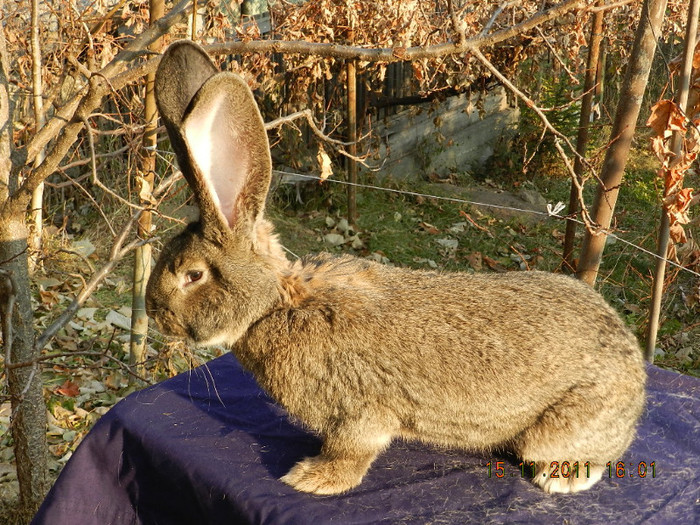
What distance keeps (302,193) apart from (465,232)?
6.14 feet

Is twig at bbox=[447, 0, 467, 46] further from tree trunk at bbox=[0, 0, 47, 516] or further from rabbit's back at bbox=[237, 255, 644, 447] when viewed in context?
tree trunk at bbox=[0, 0, 47, 516]

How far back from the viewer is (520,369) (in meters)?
2.16

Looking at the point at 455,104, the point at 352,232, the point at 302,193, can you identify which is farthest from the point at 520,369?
the point at 455,104

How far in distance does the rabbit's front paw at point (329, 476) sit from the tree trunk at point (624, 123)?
1.64 meters

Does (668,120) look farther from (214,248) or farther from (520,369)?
(214,248)

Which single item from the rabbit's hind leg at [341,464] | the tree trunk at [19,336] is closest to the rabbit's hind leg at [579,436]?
the rabbit's hind leg at [341,464]

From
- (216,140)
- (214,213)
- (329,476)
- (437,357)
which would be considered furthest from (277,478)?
(216,140)

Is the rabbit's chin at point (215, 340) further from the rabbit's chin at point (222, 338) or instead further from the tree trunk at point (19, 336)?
the tree trunk at point (19, 336)

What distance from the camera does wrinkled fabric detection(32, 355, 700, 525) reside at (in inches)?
85.2

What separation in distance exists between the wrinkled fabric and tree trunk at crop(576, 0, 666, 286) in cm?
102

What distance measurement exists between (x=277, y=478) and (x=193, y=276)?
0.76 m

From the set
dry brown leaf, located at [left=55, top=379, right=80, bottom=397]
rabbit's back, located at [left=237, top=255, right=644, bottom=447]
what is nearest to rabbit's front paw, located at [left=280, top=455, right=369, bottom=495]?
rabbit's back, located at [left=237, top=255, right=644, bottom=447]

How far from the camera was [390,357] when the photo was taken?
2.16 meters

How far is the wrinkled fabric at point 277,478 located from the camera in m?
2.16
